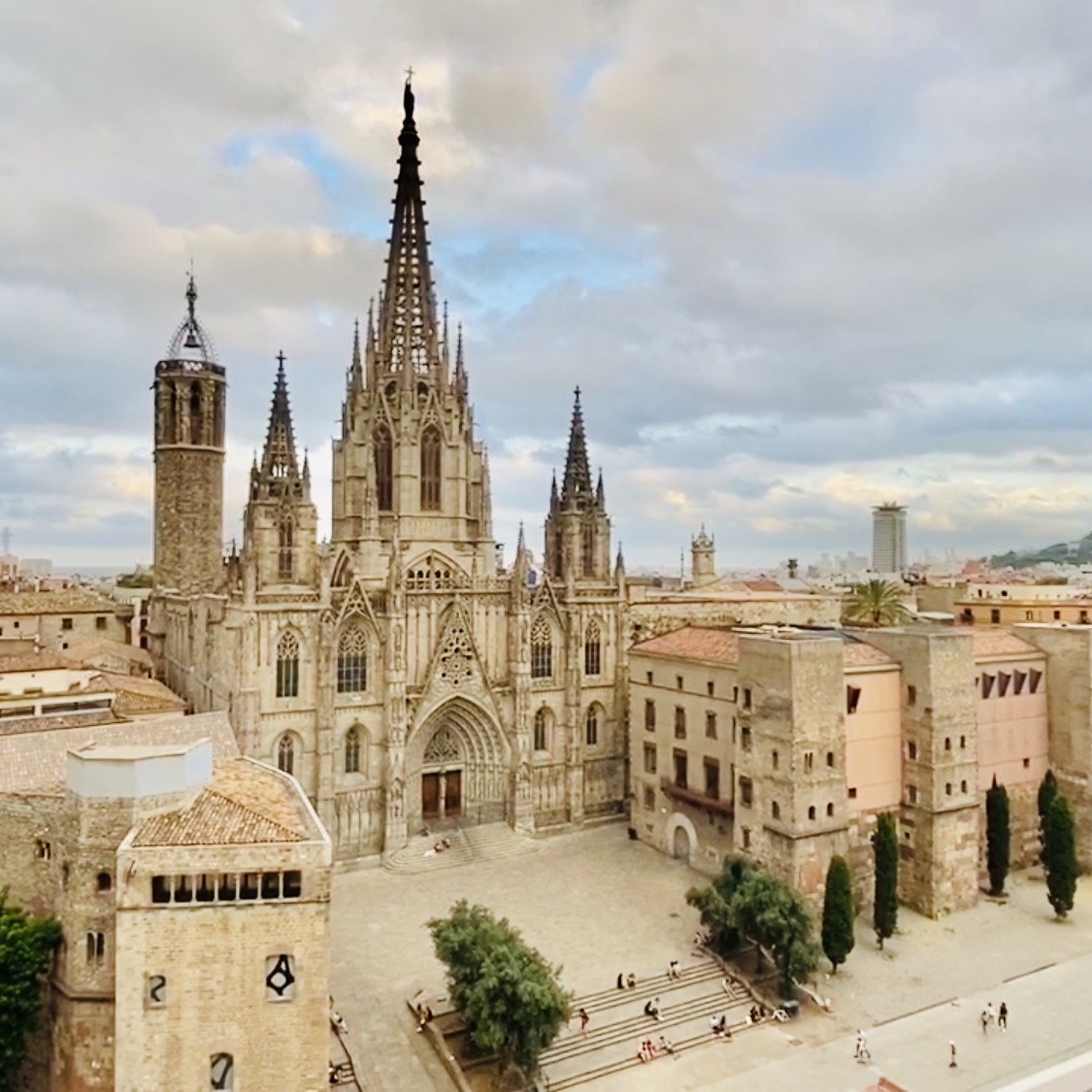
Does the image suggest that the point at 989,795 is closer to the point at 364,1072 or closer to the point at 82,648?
the point at 364,1072

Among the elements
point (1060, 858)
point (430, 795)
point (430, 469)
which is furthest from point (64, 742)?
point (1060, 858)

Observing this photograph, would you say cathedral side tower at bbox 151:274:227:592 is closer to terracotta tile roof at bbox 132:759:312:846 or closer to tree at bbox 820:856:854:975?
terracotta tile roof at bbox 132:759:312:846

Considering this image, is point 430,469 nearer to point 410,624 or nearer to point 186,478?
point 410,624

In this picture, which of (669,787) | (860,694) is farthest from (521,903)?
(860,694)

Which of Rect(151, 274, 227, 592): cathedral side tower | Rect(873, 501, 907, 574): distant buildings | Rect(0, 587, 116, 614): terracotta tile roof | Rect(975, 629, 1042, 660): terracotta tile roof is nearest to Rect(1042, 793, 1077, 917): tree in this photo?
Rect(975, 629, 1042, 660): terracotta tile roof

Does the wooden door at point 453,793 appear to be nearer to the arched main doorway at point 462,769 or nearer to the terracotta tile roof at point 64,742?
the arched main doorway at point 462,769
